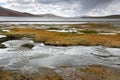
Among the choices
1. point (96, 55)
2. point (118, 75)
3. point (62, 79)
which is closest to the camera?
point (62, 79)

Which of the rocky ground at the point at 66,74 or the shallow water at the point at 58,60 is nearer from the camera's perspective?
the rocky ground at the point at 66,74

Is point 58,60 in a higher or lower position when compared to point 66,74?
lower

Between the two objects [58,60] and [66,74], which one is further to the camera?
[58,60]

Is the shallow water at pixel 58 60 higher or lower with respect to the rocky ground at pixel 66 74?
lower

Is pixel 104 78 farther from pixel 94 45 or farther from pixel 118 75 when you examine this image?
pixel 94 45

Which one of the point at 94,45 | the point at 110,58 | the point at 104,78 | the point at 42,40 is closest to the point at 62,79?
the point at 104,78

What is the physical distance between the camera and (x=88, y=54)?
3588 cm

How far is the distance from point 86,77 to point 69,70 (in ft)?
10.5

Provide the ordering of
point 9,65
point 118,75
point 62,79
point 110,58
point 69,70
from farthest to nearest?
1. point 110,58
2. point 9,65
3. point 69,70
4. point 118,75
5. point 62,79

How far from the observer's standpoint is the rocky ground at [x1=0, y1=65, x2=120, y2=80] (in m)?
21.3

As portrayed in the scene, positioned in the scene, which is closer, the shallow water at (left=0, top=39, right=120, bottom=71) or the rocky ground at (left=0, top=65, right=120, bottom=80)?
the rocky ground at (left=0, top=65, right=120, bottom=80)

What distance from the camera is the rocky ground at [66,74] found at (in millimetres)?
21297

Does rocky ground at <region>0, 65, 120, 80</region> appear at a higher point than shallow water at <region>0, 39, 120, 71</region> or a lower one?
higher

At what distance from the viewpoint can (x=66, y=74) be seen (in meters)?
22.5
